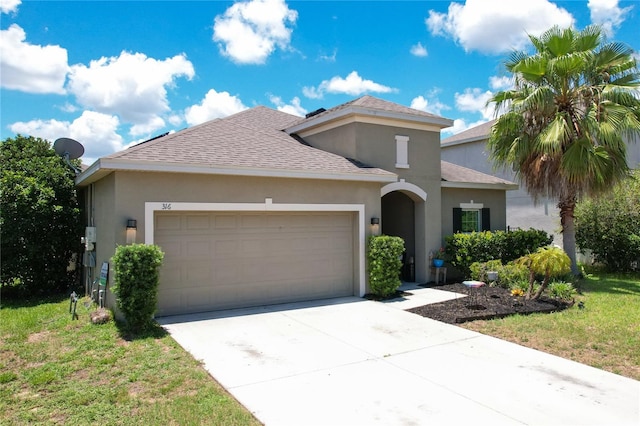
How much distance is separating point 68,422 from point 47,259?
331 inches

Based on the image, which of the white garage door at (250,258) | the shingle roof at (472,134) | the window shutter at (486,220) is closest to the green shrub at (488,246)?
the window shutter at (486,220)

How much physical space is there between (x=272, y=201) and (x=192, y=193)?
1775 millimetres

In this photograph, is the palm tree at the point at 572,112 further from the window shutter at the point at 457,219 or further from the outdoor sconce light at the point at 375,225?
the outdoor sconce light at the point at 375,225

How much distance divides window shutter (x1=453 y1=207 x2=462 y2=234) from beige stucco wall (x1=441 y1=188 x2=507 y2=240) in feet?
0.45

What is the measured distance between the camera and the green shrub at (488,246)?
12578mm

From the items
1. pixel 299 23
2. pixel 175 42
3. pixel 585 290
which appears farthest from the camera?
pixel 299 23

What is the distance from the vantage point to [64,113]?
54.7ft

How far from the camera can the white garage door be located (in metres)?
8.80

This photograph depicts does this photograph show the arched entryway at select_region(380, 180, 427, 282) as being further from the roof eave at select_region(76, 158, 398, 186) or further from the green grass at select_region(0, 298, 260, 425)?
the green grass at select_region(0, 298, 260, 425)

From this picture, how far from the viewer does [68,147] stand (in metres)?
11.6

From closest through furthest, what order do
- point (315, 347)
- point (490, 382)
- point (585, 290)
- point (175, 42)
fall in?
1. point (490, 382)
2. point (315, 347)
3. point (585, 290)
4. point (175, 42)

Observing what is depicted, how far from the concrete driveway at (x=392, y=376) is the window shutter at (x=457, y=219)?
6.36m

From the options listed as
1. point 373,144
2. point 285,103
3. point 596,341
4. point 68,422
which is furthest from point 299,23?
point 68,422

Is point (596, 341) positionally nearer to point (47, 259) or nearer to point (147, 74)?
point (47, 259)
